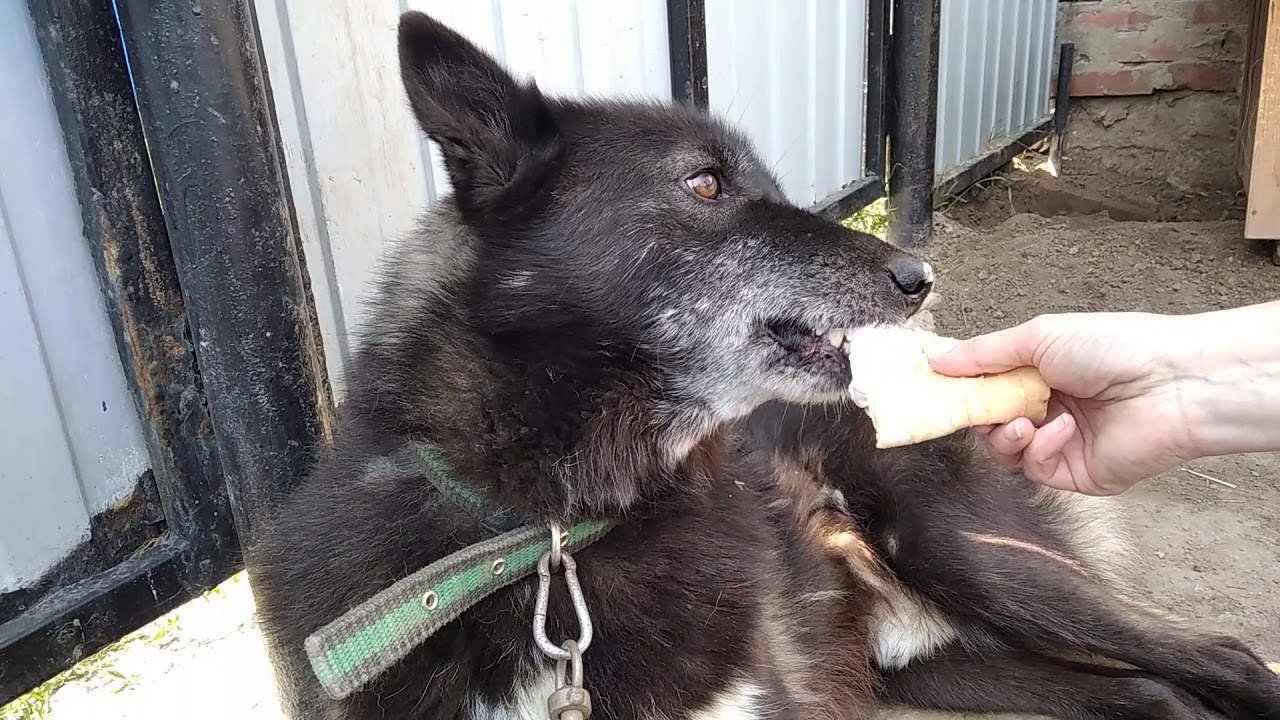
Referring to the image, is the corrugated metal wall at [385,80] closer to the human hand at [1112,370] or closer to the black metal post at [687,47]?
the black metal post at [687,47]

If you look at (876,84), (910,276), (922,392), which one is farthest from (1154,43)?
(922,392)

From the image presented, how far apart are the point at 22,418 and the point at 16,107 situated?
0.57 m

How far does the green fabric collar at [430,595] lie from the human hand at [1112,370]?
2.30 ft

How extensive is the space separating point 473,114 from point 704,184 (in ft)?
Result: 1.41

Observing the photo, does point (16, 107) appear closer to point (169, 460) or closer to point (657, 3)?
point (169, 460)

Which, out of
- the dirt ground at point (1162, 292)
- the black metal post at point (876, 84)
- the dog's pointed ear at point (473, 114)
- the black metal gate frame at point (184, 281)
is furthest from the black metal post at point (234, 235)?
the black metal post at point (876, 84)

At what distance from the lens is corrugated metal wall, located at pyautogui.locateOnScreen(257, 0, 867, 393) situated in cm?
214

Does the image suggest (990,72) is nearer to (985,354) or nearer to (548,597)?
(985,354)

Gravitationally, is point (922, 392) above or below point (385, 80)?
below

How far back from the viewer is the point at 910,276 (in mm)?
1623

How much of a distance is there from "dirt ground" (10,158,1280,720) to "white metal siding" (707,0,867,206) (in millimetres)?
804

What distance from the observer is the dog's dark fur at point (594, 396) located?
4.88ft

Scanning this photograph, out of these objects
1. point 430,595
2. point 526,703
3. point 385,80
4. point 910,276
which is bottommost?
point 526,703

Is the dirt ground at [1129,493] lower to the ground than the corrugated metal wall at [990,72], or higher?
lower
